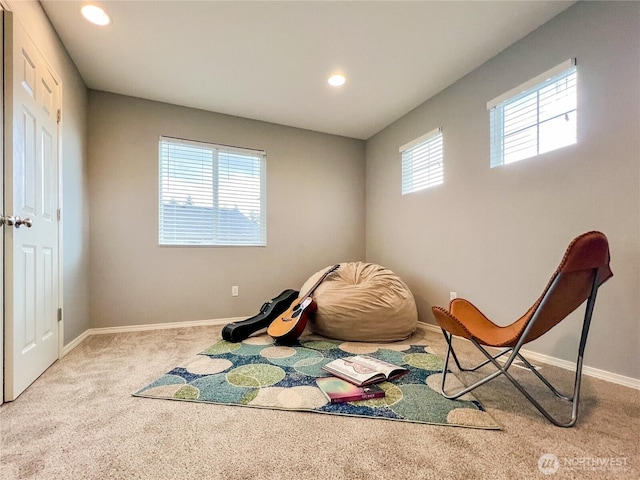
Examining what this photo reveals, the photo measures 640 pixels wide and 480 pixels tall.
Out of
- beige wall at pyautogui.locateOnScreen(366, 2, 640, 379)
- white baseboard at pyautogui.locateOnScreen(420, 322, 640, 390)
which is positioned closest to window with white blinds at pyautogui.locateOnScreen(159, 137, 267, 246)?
beige wall at pyautogui.locateOnScreen(366, 2, 640, 379)

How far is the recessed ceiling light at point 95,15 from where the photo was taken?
2.08 metres

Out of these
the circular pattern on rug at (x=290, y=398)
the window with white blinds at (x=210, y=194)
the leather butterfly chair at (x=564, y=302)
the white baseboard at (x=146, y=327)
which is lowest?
the white baseboard at (x=146, y=327)

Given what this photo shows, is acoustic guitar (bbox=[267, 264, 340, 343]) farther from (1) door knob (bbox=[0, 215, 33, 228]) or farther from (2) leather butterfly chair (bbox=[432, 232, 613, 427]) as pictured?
(1) door knob (bbox=[0, 215, 33, 228])

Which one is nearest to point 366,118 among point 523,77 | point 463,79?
point 463,79

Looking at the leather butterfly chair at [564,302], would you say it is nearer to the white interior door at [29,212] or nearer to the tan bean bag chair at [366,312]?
the tan bean bag chair at [366,312]

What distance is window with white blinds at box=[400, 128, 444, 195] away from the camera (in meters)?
3.20

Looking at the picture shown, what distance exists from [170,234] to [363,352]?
2391 mm

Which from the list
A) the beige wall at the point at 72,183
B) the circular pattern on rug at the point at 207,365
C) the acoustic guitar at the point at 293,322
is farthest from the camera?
the acoustic guitar at the point at 293,322

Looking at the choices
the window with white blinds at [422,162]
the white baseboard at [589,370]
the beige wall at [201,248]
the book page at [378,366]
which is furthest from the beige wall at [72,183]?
the white baseboard at [589,370]

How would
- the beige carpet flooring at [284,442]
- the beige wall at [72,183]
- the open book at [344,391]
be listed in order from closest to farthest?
the beige carpet flooring at [284,442], the open book at [344,391], the beige wall at [72,183]

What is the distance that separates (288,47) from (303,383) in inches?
96.3

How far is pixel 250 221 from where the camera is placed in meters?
3.80

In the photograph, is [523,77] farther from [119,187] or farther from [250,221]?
[119,187]

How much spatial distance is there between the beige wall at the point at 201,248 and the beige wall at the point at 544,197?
1100 mm
